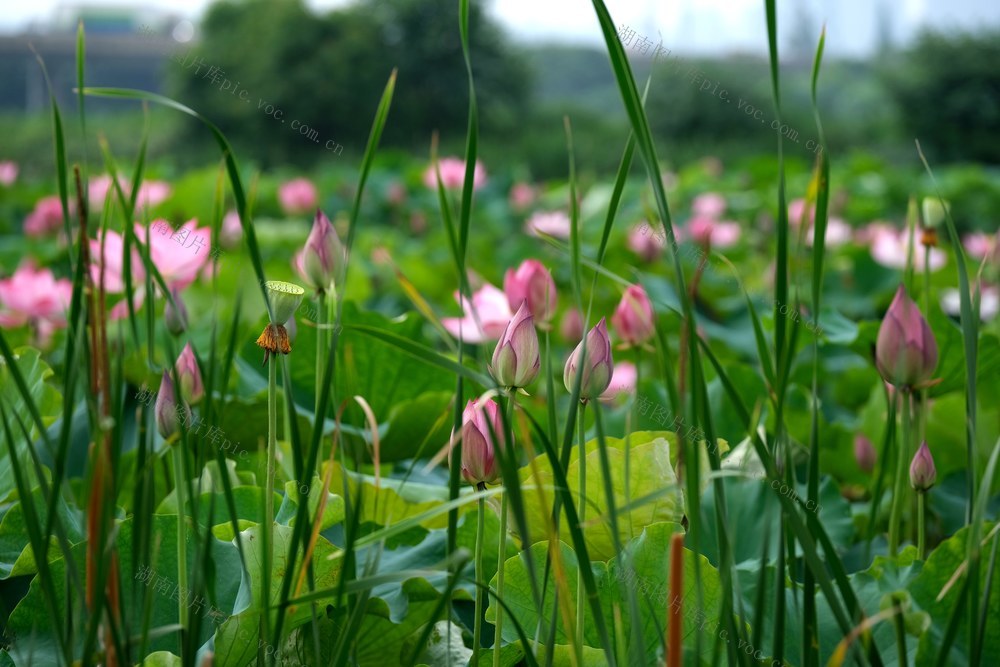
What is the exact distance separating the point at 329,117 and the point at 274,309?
491 inches

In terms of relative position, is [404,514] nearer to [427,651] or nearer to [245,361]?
[427,651]

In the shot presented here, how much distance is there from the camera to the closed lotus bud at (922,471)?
1.94ft

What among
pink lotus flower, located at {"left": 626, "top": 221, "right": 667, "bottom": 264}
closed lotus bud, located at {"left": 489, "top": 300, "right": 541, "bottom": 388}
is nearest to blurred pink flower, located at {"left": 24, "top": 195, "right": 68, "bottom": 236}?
pink lotus flower, located at {"left": 626, "top": 221, "right": 667, "bottom": 264}

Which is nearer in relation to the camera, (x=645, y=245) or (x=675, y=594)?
(x=675, y=594)

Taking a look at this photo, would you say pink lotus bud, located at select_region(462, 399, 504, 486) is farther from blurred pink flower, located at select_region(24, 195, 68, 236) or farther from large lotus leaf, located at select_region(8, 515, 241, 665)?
blurred pink flower, located at select_region(24, 195, 68, 236)

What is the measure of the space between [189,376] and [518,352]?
243mm

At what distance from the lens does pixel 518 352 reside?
1.68 ft

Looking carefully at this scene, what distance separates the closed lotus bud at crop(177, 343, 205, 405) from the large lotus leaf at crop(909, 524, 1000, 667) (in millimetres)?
449

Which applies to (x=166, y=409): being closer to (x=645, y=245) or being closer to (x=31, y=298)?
(x=31, y=298)

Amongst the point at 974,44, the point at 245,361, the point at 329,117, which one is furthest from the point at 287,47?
the point at 245,361

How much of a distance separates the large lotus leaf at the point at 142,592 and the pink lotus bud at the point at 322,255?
17 centimetres

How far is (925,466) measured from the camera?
593 millimetres

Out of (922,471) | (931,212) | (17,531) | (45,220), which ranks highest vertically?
(931,212)

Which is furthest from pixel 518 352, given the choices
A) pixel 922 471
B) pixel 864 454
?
pixel 864 454
